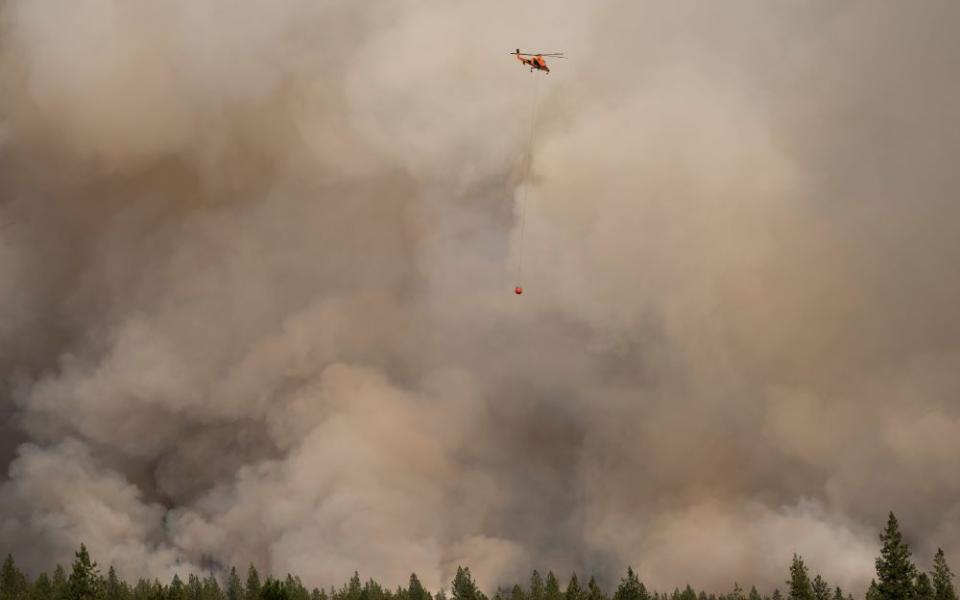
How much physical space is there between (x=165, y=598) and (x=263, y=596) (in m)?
26.1

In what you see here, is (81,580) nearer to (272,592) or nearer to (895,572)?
(272,592)

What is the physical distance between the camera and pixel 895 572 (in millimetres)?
172125

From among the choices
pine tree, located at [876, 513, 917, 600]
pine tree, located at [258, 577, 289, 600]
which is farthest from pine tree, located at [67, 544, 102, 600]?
pine tree, located at [876, 513, 917, 600]

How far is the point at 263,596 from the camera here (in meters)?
124

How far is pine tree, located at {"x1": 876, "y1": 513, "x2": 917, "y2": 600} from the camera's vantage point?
561 feet

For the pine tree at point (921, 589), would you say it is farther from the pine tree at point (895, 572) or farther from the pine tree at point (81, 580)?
the pine tree at point (81, 580)

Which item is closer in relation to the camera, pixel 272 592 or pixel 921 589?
pixel 272 592

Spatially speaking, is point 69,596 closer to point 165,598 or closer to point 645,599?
point 165,598

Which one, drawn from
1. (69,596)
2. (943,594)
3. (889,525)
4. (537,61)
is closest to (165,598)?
(69,596)

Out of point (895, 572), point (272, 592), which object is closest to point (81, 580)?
point (272, 592)

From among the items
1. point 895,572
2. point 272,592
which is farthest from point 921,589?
point 272,592

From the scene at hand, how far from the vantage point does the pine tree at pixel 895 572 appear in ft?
561

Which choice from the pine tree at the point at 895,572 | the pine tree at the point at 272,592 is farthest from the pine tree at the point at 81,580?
the pine tree at the point at 895,572

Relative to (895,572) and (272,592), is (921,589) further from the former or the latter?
(272,592)
